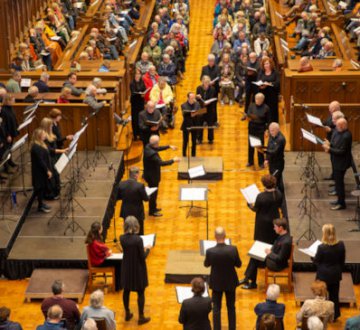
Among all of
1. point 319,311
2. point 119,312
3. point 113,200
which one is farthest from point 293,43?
point 319,311

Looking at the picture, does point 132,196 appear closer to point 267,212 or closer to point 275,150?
point 267,212

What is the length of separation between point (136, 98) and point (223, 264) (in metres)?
7.55

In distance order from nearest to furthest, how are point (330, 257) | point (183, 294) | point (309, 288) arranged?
point (183, 294), point (330, 257), point (309, 288)

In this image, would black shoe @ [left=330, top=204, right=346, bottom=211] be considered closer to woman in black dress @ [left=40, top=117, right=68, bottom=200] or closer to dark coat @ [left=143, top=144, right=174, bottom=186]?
dark coat @ [left=143, top=144, right=174, bottom=186]

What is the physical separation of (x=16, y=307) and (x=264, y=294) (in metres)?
3.38

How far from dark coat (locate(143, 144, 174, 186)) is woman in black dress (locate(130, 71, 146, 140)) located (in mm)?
3390

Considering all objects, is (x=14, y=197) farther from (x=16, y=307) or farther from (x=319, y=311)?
(x=319, y=311)

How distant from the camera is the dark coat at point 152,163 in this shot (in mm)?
→ 14734

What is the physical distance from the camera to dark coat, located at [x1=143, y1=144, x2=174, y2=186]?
48.3 ft

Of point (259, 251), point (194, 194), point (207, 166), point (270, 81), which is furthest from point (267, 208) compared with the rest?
point (270, 81)

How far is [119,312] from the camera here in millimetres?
12422

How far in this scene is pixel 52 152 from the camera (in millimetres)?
14562

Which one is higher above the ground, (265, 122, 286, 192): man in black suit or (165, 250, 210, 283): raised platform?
(265, 122, 286, 192): man in black suit

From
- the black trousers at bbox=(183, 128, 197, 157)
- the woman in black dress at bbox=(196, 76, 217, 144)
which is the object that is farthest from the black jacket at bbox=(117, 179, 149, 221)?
the woman in black dress at bbox=(196, 76, 217, 144)
